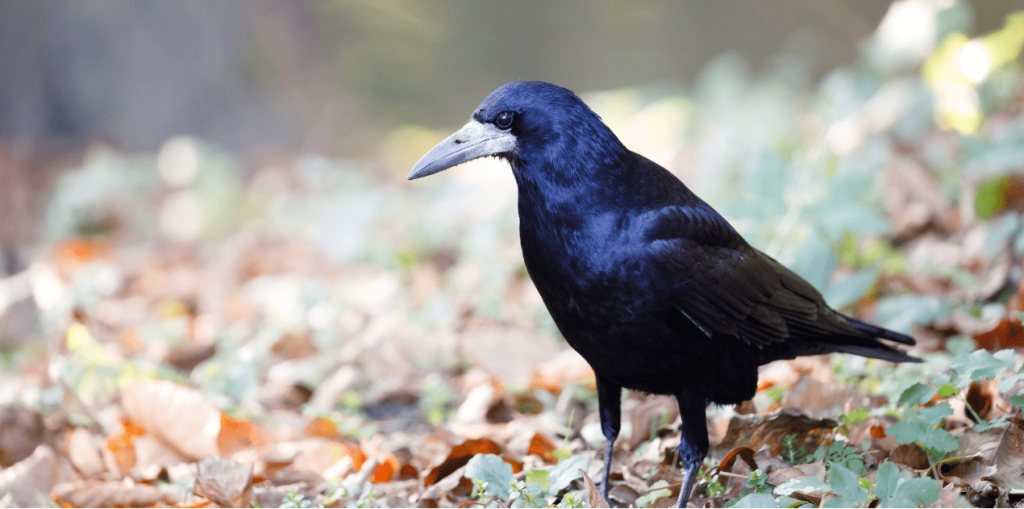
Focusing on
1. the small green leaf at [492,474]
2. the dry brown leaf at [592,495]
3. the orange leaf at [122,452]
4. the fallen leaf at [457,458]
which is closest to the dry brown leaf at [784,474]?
the dry brown leaf at [592,495]

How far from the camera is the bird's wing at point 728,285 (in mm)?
2129

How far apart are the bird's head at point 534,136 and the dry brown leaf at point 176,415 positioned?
1155 millimetres

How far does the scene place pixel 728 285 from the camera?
225 centimetres


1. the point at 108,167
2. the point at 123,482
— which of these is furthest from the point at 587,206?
the point at 108,167

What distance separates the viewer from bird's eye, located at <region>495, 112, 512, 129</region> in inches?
88.4

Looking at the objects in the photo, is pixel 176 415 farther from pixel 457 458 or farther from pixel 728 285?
pixel 728 285

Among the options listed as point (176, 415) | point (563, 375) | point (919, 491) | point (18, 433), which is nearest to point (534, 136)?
point (563, 375)

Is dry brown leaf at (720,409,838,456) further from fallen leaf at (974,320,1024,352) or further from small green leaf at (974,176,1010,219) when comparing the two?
small green leaf at (974,176,1010,219)

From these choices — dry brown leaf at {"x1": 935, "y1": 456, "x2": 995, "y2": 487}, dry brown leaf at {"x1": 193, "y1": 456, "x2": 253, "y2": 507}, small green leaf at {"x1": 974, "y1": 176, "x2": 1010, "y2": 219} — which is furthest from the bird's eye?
small green leaf at {"x1": 974, "y1": 176, "x2": 1010, "y2": 219}

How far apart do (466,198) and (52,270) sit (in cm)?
274

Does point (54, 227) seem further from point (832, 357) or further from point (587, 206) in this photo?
point (832, 357)

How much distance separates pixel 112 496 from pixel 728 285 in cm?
199

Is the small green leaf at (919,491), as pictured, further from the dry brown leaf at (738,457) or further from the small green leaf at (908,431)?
the dry brown leaf at (738,457)

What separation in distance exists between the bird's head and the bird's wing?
29 cm
